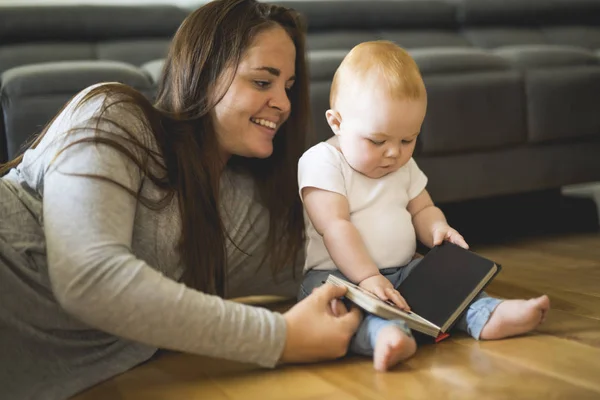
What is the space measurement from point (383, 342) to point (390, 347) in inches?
0.6

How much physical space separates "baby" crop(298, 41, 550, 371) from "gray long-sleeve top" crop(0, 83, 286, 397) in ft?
0.83

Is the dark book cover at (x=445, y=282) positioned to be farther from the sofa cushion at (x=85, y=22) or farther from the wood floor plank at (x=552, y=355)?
the sofa cushion at (x=85, y=22)

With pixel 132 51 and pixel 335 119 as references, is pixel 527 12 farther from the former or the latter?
pixel 335 119

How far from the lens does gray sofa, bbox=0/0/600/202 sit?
1603mm

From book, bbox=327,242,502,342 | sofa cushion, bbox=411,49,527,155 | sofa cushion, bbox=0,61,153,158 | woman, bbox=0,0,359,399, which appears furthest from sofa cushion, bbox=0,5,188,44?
book, bbox=327,242,502,342

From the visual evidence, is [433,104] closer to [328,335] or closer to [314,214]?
[314,214]

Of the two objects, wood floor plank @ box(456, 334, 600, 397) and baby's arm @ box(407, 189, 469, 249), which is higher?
baby's arm @ box(407, 189, 469, 249)

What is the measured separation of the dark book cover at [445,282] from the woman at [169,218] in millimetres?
160

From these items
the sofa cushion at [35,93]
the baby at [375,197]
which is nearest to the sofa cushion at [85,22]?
the sofa cushion at [35,93]

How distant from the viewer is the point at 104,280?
36.8 inches

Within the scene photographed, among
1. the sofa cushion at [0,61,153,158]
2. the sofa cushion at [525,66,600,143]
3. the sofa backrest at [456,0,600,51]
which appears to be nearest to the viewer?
the sofa cushion at [0,61,153,158]

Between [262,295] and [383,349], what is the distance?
0.57m

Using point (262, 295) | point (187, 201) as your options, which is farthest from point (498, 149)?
point (187, 201)

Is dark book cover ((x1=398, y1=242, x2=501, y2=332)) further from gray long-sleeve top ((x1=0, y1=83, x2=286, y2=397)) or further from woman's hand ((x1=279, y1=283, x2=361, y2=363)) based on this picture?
gray long-sleeve top ((x1=0, y1=83, x2=286, y2=397))
